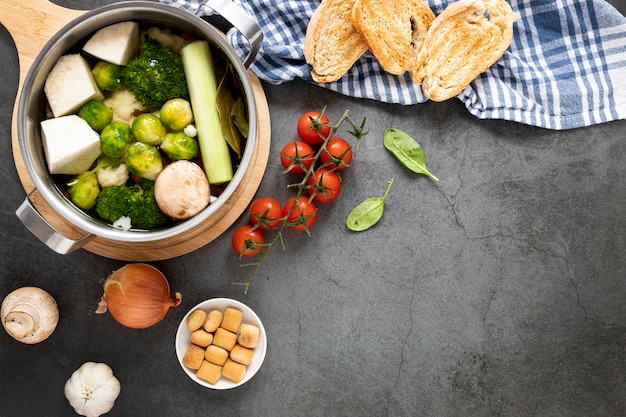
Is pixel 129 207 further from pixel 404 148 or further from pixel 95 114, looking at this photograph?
pixel 404 148

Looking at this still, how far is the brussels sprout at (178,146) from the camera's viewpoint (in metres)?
1.75

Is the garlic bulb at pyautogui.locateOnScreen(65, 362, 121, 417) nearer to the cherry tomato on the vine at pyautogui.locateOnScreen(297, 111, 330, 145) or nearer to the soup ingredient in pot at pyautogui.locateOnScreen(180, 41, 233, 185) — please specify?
the soup ingredient in pot at pyautogui.locateOnScreen(180, 41, 233, 185)

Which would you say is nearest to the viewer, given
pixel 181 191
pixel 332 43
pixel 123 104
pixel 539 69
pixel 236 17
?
pixel 236 17

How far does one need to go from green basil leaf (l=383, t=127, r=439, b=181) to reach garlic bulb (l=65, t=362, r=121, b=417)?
133 cm

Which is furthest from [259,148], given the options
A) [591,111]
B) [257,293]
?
[591,111]

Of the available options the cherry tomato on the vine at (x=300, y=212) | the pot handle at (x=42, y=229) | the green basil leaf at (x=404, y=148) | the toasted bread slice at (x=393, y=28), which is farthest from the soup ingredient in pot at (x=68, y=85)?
the green basil leaf at (x=404, y=148)

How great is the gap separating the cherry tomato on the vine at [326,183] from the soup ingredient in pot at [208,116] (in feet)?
0.98

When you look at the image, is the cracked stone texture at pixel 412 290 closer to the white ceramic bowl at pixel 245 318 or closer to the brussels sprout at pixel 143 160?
the white ceramic bowl at pixel 245 318

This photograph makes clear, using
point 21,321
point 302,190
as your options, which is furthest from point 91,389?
point 302,190

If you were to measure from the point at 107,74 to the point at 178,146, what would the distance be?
0.33 m

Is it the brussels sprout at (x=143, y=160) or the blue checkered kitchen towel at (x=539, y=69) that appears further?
the blue checkered kitchen towel at (x=539, y=69)

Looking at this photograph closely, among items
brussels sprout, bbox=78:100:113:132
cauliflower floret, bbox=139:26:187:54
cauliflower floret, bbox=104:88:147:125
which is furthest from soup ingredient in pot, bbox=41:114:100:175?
Result: cauliflower floret, bbox=139:26:187:54

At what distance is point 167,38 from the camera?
178 cm

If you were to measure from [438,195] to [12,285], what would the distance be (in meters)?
1.62
